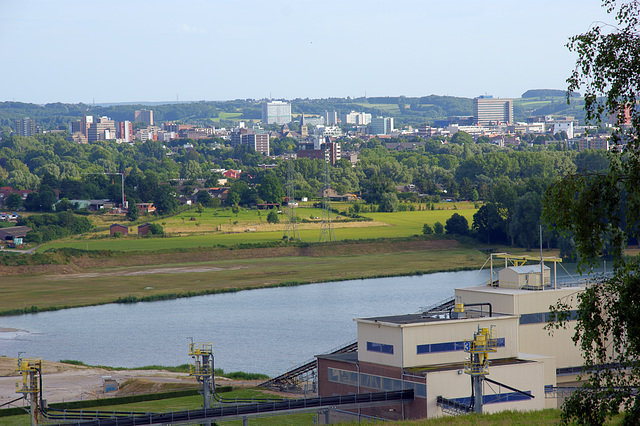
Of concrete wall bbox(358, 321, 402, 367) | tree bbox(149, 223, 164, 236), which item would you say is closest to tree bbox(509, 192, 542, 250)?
tree bbox(149, 223, 164, 236)

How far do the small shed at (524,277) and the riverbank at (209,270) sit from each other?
26794 millimetres

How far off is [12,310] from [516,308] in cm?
2974

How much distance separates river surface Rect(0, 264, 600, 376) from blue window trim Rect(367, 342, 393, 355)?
861 cm

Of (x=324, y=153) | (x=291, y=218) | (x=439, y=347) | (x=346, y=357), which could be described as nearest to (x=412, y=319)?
(x=439, y=347)

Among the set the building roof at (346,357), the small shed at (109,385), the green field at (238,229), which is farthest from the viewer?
the green field at (238,229)

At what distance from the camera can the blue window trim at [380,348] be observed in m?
21.4

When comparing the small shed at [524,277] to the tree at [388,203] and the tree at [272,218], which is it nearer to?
the tree at [272,218]

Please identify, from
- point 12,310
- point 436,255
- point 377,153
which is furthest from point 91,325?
point 377,153

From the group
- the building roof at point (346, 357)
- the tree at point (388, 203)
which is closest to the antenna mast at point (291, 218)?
the tree at point (388, 203)

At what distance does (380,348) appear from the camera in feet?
71.1

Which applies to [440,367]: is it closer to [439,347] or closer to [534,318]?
[439,347]

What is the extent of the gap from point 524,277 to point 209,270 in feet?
112

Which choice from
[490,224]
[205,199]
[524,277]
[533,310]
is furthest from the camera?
[205,199]

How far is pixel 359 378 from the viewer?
72.3ft
